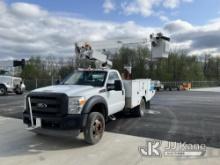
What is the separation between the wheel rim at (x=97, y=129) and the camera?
6723mm

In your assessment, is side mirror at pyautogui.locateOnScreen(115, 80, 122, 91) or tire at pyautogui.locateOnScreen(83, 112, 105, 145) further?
side mirror at pyautogui.locateOnScreen(115, 80, 122, 91)

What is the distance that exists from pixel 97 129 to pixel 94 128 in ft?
0.43

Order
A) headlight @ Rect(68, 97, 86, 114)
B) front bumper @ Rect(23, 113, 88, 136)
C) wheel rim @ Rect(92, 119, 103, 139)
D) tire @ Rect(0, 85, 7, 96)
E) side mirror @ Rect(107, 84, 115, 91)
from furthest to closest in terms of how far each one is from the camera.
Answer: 1. tire @ Rect(0, 85, 7, 96)
2. side mirror @ Rect(107, 84, 115, 91)
3. wheel rim @ Rect(92, 119, 103, 139)
4. headlight @ Rect(68, 97, 86, 114)
5. front bumper @ Rect(23, 113, 88, 136)

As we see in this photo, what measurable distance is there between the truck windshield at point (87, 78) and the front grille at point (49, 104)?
146 centimetres

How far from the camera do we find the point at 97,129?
22.4 ft

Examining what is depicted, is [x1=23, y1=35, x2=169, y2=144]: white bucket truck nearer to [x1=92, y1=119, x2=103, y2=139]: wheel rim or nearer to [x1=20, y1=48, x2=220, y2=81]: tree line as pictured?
[x1=92, y1=119, x2=103, y2=139]: wheel rim

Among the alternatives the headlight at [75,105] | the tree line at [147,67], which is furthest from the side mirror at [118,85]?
the tree line at [147,67]

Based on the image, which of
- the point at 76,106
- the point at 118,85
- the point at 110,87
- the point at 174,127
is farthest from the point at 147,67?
the point at 76,106

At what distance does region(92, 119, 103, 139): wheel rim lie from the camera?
265 inches

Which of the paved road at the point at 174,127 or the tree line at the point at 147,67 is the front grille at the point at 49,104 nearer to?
the paved road at the point at 174,127

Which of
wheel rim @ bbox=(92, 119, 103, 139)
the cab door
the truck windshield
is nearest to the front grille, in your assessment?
wheel rim @ bbox=(92, 119, 103, 139)

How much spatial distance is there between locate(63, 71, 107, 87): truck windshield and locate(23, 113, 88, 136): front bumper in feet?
5.04

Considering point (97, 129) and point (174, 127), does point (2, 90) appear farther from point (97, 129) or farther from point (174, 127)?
point (97, 129)

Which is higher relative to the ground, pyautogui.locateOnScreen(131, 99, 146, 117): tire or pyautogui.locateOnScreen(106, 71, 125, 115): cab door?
pyautogui.locateOnScreen(106, 71, 125, 115): cab door
